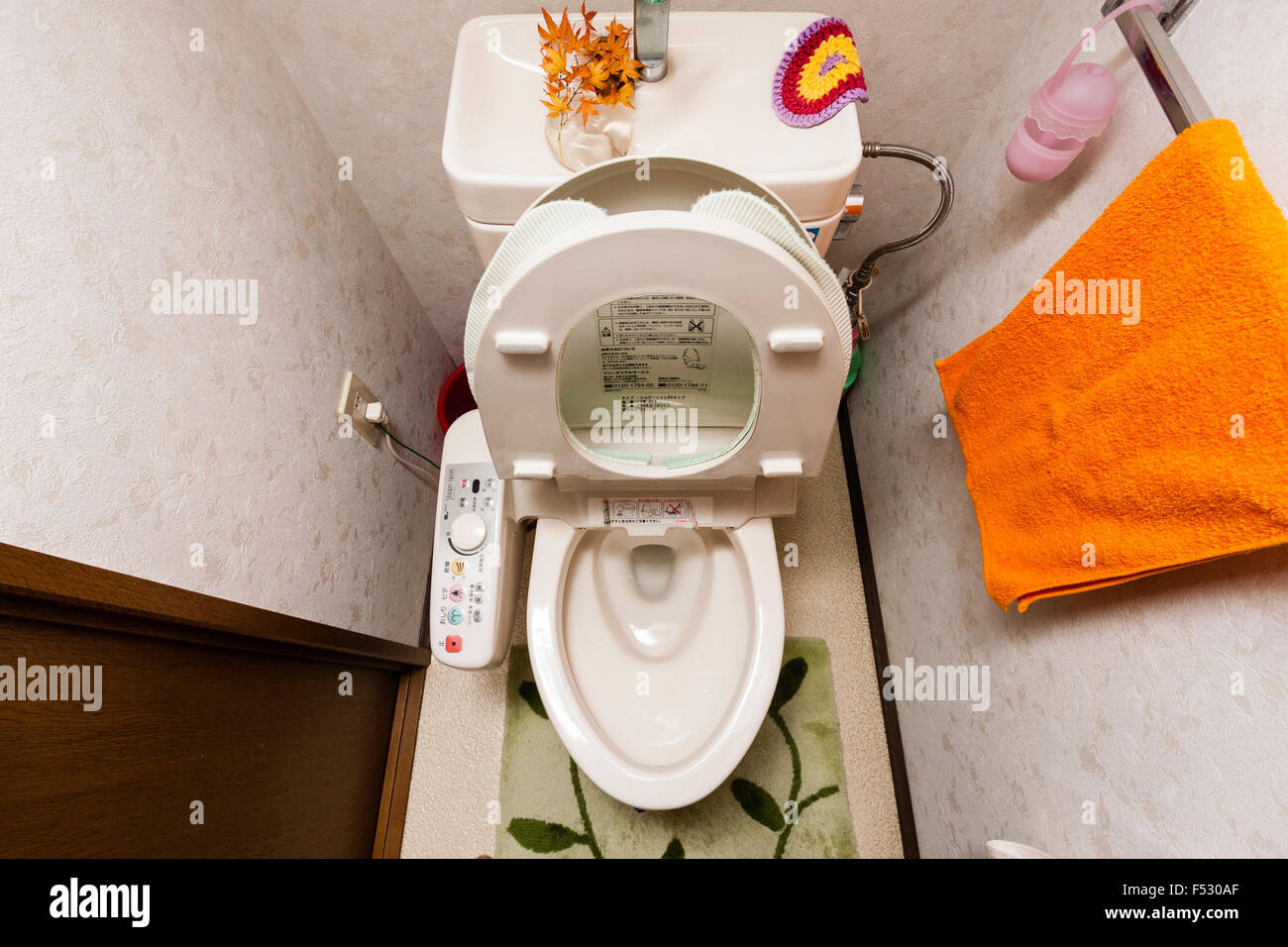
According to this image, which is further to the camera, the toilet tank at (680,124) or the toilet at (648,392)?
the toilet tank at (680,124)

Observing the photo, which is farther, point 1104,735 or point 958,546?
point 958,546

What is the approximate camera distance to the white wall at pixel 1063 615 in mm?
479

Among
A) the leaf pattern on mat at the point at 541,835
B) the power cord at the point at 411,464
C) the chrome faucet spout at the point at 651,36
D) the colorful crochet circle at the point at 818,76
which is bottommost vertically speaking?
the leaf pattern on mat at the point at 541,835

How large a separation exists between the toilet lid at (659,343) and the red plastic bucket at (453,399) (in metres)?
0.52

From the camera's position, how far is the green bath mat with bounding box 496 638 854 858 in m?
1.07

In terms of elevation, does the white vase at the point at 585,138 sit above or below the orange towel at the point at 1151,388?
above

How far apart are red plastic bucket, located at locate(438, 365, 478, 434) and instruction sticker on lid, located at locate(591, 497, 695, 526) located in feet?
1.63

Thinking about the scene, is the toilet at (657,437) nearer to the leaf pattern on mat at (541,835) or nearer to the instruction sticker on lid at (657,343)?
the instruction sticker on lid at (657,343)

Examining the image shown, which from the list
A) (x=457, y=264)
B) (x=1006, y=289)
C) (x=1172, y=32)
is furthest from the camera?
(x=457, y=264)

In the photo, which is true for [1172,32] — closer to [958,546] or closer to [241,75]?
[958,546]

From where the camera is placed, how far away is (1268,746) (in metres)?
0.46

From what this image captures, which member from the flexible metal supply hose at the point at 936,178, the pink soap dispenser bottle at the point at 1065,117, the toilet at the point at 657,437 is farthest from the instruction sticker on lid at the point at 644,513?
the pink soap dispenser bottle at the point at 1065,117
